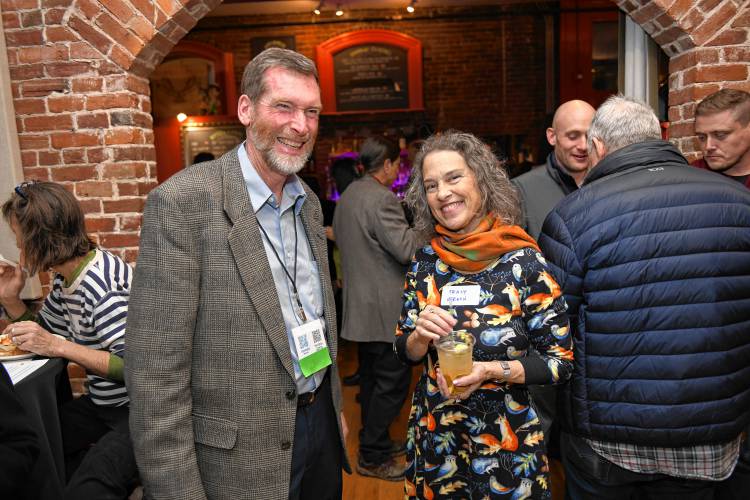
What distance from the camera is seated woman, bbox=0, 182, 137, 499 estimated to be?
75.7 inches

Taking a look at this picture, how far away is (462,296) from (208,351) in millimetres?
732

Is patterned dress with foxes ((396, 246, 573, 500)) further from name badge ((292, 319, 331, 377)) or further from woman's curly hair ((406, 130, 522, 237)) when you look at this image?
name badge ((292, 319, 331, 377))

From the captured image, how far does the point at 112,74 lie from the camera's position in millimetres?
2711

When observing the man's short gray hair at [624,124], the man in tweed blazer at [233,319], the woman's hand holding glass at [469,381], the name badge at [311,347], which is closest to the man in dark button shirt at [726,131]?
the man's short gray hair at [624,124]

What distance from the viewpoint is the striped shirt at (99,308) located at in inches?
77.2

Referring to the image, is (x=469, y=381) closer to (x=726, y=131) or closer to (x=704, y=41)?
(x=726, y=131)

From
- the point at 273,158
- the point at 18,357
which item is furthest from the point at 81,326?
the point at 273,158

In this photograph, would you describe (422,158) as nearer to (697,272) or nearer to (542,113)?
(697,272)

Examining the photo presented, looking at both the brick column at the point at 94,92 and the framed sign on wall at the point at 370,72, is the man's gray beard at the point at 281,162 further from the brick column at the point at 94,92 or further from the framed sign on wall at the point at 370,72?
the framed sign on wall at the point at 370,72

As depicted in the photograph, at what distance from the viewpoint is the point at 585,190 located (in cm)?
161

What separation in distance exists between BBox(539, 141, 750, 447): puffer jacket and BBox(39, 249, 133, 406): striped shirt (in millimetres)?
1594

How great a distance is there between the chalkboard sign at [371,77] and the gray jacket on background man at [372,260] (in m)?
5.09

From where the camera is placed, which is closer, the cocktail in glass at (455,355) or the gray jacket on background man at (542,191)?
the cocktail in glass at (455,355)

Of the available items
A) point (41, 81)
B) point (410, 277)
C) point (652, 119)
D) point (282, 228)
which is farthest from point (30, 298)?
point (652, 119)
